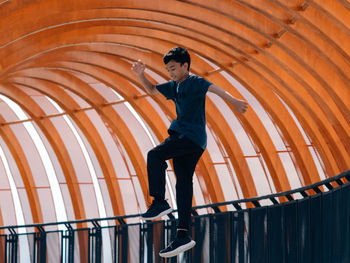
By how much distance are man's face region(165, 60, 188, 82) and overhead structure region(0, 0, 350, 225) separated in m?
12.4

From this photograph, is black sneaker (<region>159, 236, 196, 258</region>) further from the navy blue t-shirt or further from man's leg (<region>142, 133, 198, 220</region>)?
the navy blue t-shirt

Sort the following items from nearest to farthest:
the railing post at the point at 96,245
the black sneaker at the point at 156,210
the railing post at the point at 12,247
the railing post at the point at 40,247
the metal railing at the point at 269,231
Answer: the black sneaker at the point at 156,210 → the metal railing at the point at 269,231 → the railing post at the point at 96,245 → the railing post at the point at 40,247 → the railing post at the point at 12,247

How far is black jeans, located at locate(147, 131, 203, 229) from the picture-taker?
6.11 metres

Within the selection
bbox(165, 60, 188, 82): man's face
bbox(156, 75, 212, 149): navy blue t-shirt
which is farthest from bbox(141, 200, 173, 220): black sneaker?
bbox(165, 60, 188, 82): man's face

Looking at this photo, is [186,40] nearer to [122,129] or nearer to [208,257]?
[122,129]

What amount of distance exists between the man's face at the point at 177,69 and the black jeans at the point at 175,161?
0.51m

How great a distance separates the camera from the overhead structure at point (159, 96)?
70.1ft

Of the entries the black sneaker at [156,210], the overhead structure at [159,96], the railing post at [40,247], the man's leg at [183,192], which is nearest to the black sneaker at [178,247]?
the man's leg at [183,192]

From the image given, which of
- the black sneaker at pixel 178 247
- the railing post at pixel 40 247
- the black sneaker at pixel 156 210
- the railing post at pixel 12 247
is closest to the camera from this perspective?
the black sneaker at pixel 156 210

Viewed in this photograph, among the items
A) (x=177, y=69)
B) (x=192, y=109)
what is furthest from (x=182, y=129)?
(x=177, y=69)

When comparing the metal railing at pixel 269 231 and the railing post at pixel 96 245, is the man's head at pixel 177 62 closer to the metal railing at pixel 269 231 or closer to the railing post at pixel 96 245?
the metal railing at pixel 269 231

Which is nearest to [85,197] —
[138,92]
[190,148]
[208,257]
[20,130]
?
[20,130]

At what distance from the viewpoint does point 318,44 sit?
22.5m

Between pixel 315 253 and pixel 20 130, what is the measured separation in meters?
31.9
